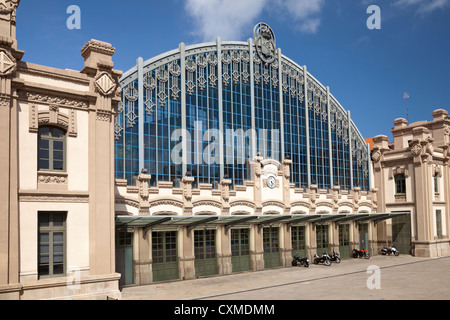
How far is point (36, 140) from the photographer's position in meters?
18.0

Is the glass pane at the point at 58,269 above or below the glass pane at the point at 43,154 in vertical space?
below

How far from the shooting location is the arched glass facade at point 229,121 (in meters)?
30.5

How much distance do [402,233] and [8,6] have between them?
3627 cm

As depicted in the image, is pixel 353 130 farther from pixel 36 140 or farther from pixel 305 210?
pixel 36 140

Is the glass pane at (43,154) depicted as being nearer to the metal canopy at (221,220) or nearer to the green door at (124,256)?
the metal canopy at (221,220)

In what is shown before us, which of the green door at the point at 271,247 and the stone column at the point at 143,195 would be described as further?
the green door at the point at 271,247

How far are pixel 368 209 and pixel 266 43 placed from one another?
59.5 feet

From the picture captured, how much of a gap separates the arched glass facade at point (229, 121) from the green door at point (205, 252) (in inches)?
202

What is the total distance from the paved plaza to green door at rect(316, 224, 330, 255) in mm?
3050

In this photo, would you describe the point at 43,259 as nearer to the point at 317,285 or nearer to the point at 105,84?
the point at 105,84

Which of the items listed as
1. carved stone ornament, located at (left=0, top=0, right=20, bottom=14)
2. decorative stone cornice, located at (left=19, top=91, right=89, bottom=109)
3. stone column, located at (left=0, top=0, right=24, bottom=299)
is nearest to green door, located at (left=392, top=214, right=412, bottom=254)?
decorative stone cornice, located at (left=19, top=91, right=89, bottom=109)

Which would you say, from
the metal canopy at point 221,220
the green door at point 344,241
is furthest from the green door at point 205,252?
the green door at point 344,241
